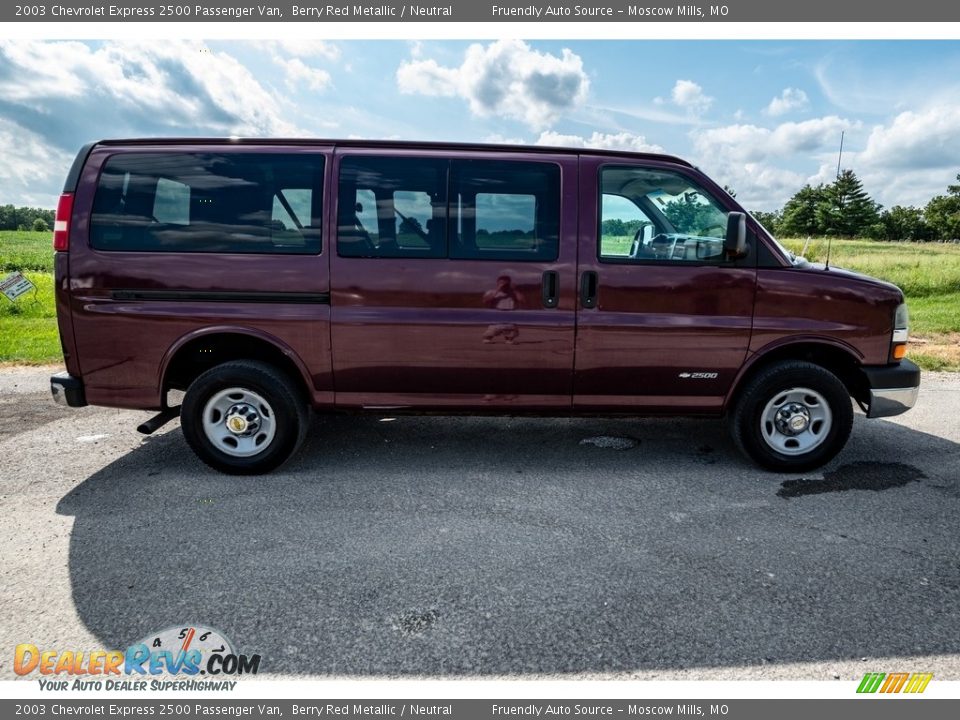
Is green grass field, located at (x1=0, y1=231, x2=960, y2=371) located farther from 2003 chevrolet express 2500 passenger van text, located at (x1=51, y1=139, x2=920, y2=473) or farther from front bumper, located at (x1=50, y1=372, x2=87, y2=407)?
front bumper, located at (x1=50, y1=372, x2=87, y2=407)

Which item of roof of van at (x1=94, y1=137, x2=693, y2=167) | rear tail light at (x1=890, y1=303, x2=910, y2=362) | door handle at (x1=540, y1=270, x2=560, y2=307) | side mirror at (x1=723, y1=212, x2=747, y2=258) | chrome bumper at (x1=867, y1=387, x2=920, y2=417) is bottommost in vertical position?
chrome bumper at (x1=867, y1=387, x2=920, y2=417)

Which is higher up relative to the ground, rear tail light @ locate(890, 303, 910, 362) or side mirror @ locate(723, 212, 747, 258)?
side mirror @ locate(723, 212, 747, 258)

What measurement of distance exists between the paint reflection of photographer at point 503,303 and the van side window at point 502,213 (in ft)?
0.62

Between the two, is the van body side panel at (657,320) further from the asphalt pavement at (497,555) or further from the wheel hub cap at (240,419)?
the wheel hub cap at (240,419)

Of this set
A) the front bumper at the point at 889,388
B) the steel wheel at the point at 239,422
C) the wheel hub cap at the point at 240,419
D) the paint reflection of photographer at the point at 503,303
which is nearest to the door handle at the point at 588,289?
the paint reflection of photographer at the point at 503,303

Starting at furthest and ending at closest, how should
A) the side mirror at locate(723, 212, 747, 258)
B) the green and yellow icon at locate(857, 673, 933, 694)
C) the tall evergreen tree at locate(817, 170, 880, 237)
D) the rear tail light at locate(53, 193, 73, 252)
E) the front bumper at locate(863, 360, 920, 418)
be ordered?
the tall evergreen tree at locate(817, 170, 880, 237), the front bumper at locate(863, 360, 920, 418), the rear tail light at locate(53, 193, 73, 252), the side mirror at locate(723, 212, 747, 258), the green and yellow icon at locate(857, 673, 933, 694)

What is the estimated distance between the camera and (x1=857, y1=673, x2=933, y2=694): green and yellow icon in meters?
2.22

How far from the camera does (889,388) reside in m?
4.11

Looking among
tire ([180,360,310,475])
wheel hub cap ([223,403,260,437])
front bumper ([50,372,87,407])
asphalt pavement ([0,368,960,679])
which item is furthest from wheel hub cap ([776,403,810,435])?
front bumper ([50,372,87,407])

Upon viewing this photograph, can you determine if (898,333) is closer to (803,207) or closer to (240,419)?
(240,419)

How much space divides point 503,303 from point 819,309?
217 centimetres

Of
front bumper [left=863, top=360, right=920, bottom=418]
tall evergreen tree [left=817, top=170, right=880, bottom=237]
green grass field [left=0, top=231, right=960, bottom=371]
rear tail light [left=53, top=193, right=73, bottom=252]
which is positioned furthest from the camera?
tall evergreen tree [left=817, top=170, right=880, bottom=237]

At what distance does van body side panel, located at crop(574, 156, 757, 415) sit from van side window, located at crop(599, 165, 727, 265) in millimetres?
55

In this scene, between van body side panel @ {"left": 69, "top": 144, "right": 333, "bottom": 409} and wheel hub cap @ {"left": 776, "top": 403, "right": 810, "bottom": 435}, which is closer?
van body side panel @ {"left": 69, "top": 144, "right": 333, "bottom": 409}
